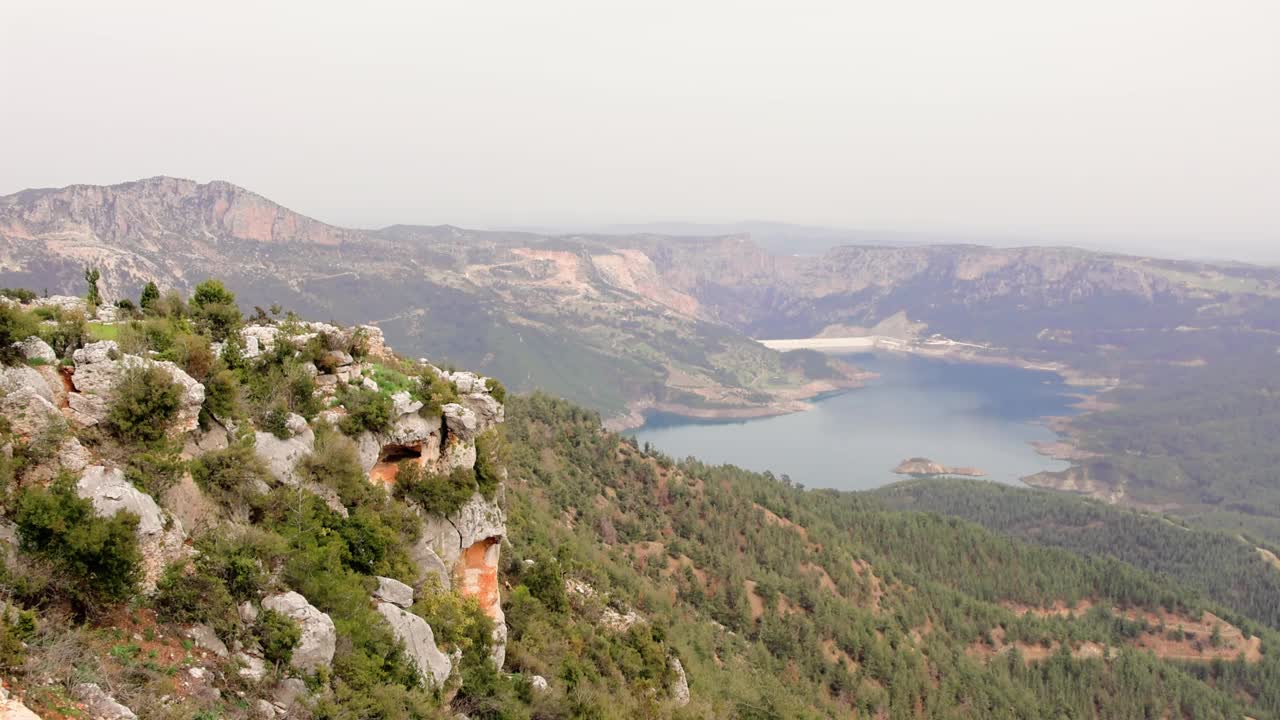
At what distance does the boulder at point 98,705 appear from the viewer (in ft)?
27.6

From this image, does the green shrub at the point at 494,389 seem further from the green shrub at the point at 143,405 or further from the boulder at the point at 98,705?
the boulder at the point at 98,705

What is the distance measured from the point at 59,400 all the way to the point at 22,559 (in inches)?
141

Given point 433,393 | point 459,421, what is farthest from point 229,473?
point 459,421

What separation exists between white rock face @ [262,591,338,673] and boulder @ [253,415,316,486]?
322cm

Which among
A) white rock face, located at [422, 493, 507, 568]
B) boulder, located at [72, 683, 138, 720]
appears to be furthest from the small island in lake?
boulder, located at [72, 683, 138, 720]

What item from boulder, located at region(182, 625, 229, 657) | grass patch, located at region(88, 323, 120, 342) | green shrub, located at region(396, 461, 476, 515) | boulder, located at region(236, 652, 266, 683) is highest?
grass patch, located at region(88, 323, 120, 342)

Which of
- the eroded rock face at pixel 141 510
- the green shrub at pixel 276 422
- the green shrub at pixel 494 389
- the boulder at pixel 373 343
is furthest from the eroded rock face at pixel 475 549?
the boulder at pixel 373 343

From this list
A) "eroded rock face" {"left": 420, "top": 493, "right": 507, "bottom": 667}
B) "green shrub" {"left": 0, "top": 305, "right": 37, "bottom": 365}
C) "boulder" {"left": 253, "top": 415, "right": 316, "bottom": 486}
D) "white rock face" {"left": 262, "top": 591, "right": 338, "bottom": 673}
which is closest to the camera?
"white rock face" {"left": 262, "top": 591, "right": 338, "bottom": 673}

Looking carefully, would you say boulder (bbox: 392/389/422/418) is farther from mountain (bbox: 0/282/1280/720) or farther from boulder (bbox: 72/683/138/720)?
boulder (bbox: 72/683/138/720)

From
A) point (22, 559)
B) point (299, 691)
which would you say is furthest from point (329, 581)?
point (22, 559)

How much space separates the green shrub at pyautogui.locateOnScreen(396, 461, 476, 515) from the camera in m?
16.4

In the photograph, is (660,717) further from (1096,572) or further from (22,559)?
(1096,572)

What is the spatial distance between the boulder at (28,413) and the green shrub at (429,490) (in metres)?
6.70

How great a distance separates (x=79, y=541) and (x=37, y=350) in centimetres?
495
